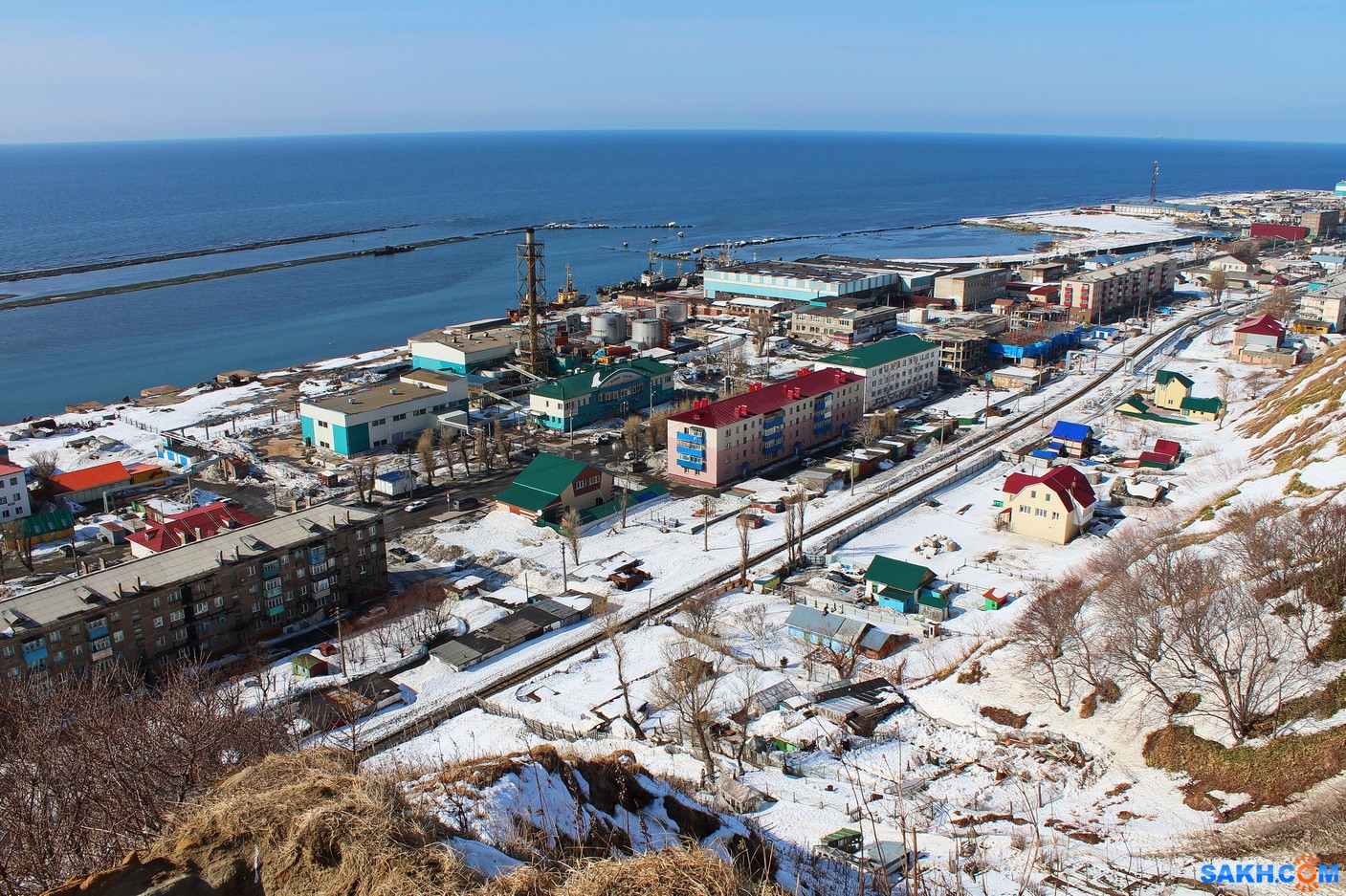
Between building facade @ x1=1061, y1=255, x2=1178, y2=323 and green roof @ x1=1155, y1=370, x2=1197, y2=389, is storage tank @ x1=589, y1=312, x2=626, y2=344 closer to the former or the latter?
green roof @ x1=1155, y1=370, x2=1197, y2=389

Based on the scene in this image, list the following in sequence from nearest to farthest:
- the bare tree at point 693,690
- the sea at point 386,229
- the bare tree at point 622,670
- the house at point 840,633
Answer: the bare tree at point 693,690 → the bare tree at point 622,670 → the house at point 840,633 → the sea at point 386,229

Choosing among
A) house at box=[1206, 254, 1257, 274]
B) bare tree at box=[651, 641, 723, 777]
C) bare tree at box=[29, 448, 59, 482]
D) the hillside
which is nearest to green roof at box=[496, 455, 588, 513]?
bare tree at box=[651, 641, 723, 777]

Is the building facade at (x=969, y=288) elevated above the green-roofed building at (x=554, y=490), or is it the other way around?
the building facade at (x=969, y=288)

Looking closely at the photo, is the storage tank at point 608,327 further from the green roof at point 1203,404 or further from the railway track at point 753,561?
the green roof at point 1203,404

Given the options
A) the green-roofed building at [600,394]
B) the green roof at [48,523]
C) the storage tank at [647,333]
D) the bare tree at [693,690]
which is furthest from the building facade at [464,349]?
the bare tree at [693,690]

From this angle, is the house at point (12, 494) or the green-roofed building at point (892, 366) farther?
the green-roofed building at point (892, 366)

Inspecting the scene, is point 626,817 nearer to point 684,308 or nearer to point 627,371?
point 627,371

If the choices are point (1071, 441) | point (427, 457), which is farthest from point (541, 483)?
point (1071, 441)
